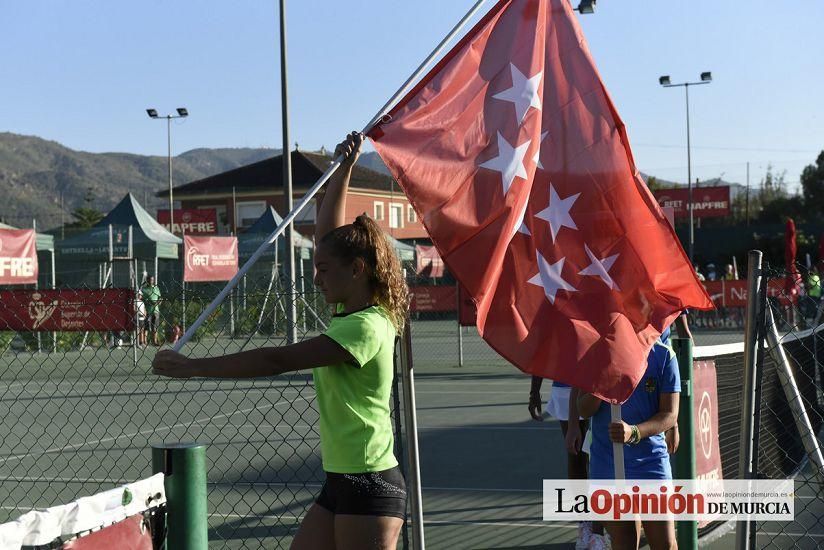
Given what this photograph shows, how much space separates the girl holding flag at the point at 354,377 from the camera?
3.85 m

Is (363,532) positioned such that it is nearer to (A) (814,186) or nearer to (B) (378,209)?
(B) (378,209)

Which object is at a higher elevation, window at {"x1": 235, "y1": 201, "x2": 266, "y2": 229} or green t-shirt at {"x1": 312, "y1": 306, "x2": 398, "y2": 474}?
window at {"x1": 235, "y1": 201, "x2": 266, "y2": 229}

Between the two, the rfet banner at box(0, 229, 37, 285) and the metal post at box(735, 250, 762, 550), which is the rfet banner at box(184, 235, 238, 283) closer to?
the rfet banner at box(0, 229, 37, 285)

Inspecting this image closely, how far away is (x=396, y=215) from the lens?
81.1 meters

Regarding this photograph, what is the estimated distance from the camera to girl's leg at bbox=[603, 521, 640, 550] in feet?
17.3

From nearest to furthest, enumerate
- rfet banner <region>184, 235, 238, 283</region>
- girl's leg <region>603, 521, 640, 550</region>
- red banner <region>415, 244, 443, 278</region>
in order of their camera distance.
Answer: girl's leg <region>603, 521, 640, 550</region>
rfet banner <region>184, 235, 238, 283</region>
red banner <region>415, 244, 443, 278</region>

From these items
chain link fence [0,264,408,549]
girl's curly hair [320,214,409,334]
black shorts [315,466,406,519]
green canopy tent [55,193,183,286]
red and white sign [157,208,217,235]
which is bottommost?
chain link fence [0,264,408,549]

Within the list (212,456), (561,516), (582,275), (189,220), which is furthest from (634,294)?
(189,220)

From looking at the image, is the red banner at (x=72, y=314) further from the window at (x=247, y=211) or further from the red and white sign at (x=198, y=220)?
the window at (x=247, y=211)

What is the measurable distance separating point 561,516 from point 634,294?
9.13 feet

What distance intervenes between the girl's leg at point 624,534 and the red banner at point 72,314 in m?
4.38

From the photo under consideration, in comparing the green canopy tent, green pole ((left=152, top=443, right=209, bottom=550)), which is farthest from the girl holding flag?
the green canopy tent

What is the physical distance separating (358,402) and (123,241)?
92.0ft

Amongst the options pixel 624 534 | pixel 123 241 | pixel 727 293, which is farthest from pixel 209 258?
pixel 624 534
